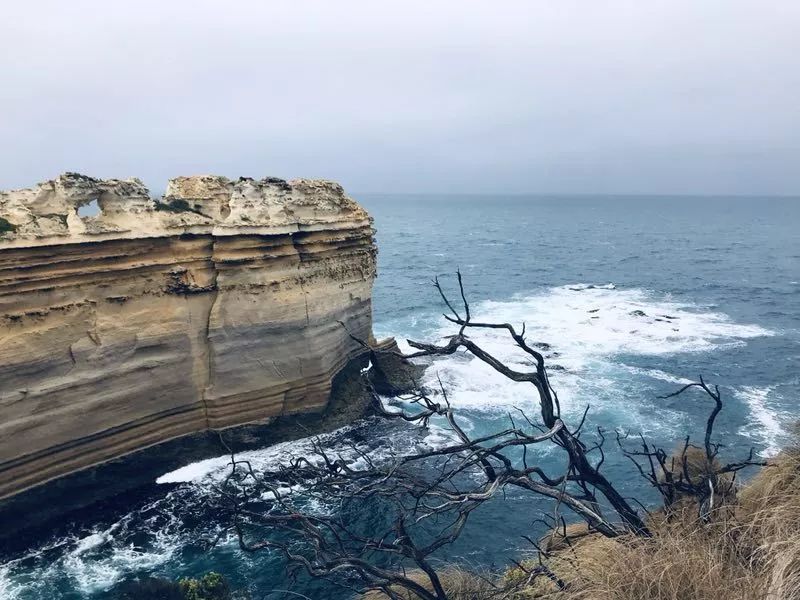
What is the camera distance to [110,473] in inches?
658

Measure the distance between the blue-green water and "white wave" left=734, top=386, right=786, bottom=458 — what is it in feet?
0.25

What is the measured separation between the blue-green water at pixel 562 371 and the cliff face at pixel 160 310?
213 cm

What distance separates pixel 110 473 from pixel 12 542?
8.78 feet

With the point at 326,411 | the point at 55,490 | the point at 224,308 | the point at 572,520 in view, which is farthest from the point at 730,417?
the point at 55,490

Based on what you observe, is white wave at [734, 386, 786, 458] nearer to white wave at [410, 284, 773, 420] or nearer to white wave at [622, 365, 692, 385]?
white wave at [622, 365, 692, 385]

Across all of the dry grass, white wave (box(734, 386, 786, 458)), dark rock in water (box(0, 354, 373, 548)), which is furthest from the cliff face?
white wave (box(734, 386, 786, 458))

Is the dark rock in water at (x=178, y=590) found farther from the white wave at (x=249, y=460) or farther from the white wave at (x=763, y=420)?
the white wave at (x=763, y=420)

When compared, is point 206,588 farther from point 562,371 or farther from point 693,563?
point 562,371

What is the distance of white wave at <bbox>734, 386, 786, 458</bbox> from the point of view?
20.1 metres

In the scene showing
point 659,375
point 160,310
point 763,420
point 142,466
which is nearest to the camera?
point 160,310

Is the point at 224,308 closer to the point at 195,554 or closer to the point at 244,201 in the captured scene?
the point at 244,201

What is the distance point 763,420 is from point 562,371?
810 centimetres

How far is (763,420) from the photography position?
880 inches

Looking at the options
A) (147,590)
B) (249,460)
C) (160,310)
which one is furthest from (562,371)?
(147,590)
